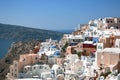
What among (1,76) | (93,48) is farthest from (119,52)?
(1,76)

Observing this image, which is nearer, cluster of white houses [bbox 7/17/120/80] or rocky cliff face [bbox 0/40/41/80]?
cluster of white houses [bbox 7/17/120/80]

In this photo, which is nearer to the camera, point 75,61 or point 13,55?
point 75,61

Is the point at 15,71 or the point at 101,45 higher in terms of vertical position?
the point at 101,45

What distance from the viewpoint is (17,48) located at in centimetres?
5669

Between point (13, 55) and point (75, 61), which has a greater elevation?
point (13, 55)

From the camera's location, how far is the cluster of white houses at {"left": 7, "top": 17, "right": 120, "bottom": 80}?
95.6 feet

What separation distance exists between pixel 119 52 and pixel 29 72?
8.74 m

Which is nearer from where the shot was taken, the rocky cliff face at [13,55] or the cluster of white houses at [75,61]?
the cluster of white houses at [75,61]

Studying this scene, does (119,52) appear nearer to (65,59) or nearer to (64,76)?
(64,76)

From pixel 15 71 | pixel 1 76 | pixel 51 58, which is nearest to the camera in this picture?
pixel 15 71

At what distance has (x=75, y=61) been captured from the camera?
1289 inches

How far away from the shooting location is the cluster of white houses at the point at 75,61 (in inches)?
1147

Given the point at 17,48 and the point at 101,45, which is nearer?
the point at 101,45

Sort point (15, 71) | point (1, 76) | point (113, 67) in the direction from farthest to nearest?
1. point (1, 76)
2. point (15, 71)
3. point (113, 67)
